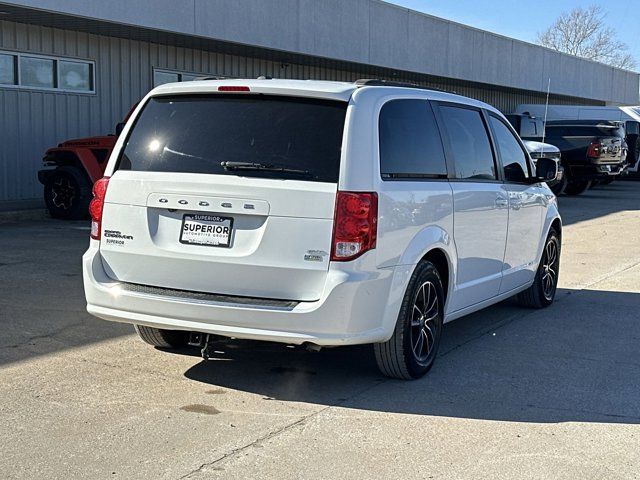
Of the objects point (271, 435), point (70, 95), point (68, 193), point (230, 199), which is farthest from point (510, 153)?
point (70, 95)

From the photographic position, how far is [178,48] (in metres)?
20.7

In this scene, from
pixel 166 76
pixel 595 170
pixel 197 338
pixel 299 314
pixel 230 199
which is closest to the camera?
pixel 299 314

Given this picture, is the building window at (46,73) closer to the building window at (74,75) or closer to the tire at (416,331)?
the building window at (74,75)

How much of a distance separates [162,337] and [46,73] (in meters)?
12.5

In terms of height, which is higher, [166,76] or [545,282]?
[166,76]

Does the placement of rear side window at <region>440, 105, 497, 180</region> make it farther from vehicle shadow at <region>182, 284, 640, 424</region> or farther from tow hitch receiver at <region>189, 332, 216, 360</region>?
tow hitch receiver at <region>189, 332, 216, 360</region>

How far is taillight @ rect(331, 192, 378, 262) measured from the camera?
511cm

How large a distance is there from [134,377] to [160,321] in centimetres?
66

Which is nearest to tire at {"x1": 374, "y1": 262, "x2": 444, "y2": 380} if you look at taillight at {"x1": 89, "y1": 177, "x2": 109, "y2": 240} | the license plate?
the license plate

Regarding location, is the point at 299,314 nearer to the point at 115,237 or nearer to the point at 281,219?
the point at 281,219

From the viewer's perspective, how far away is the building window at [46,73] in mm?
16703

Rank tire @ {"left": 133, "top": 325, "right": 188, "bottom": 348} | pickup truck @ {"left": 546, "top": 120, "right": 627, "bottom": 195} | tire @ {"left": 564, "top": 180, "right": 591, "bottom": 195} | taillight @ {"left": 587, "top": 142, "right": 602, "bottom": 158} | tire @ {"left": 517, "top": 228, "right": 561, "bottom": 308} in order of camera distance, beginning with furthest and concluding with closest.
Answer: tire @ {"left": 564, "top": 180, "right": 591, "bottom": 195} → pickup truck @ {"left": 546, "top": 120, "right": 627, "bottom": 195} → taillight @ {"left": 587, "top": 142, "right": 602, "bottom": 158} → tire @ {"left": 517, "top": 228, "right": 561, "bottom": 308} → tire @ {"left": 133, "top": 325, "right": 188, "bottom": 348}

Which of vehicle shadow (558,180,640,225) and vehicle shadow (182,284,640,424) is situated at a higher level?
vehicle shadow (182,284,640,424)

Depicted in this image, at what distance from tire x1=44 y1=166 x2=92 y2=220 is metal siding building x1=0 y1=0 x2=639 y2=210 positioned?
4.61ft
